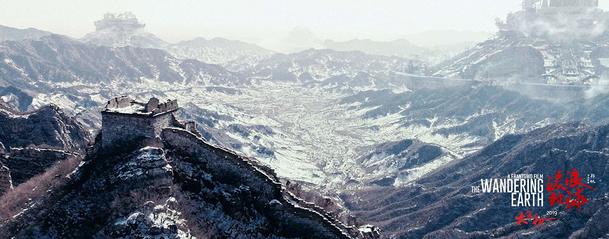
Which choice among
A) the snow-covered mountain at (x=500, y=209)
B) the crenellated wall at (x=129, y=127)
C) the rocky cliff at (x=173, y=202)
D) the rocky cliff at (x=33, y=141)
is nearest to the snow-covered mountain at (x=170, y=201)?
the rocky cliff at (x=173, y=202)

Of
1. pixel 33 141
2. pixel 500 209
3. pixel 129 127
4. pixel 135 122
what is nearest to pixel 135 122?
pixel 135 122

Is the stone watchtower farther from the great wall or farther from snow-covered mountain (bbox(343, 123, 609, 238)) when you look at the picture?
snow-covered mountain (bbox(343, 123, 609, 238))

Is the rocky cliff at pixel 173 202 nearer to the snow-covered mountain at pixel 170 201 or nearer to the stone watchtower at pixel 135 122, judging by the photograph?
the snow-covered mountain at pixel 170 201

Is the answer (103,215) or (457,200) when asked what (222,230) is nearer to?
(103,215)

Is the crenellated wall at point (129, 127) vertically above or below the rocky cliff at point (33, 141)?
above

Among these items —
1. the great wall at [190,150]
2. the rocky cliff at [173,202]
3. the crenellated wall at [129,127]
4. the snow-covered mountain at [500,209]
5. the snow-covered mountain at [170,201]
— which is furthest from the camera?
the snow-covered mountain at [500,209]

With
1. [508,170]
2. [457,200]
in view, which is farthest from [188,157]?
[508,170]

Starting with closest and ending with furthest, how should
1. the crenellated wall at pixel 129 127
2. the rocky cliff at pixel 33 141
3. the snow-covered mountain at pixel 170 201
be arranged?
the snow-covered mountain at pixel 170 201, the crenellated wall at pixel 129 127, the rocky cliff at pixel 33 141

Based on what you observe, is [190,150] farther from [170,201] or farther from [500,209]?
[500,209]
